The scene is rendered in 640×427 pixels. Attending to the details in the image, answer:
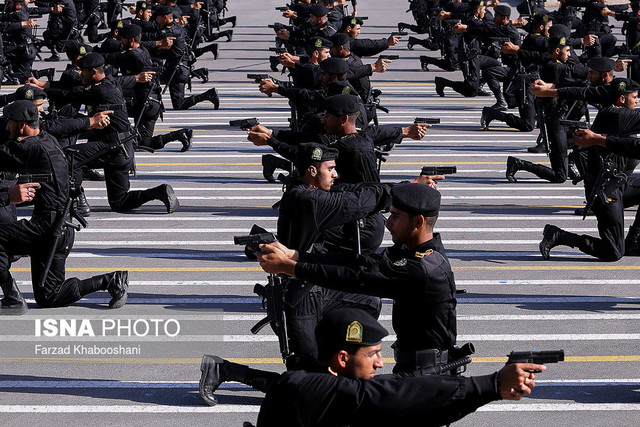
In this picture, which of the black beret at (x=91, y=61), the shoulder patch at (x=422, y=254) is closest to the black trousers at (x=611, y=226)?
the shoulder patch at (x=422, y=254)

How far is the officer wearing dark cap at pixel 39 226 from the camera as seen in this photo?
10742mm

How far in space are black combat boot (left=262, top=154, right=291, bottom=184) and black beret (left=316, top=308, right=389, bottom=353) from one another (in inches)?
423

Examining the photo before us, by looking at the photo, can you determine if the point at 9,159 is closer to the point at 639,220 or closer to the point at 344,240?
the point at 344,240

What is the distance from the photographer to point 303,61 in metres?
19.1

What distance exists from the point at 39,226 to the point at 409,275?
16.7 ft

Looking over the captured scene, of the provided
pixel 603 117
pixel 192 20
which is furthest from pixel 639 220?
pixel 192 20

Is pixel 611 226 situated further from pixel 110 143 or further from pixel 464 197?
pixel 110 143

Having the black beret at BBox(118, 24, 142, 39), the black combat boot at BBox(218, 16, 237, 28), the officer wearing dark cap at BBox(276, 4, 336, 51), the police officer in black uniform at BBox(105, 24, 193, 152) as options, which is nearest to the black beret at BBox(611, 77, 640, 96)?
the police officer in black uniform at BBox(105, 24, 193, 152)

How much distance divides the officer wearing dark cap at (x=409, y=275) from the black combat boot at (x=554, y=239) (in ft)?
19.8

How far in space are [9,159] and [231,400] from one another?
3614 millimetres

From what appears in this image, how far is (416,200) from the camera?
7.11 m

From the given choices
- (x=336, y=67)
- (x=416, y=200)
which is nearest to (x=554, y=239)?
(x=336, y=67)

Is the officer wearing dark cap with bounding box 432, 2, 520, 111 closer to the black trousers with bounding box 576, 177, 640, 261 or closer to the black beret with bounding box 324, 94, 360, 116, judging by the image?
the black trousers with bounding box 576, 177, 640, 261

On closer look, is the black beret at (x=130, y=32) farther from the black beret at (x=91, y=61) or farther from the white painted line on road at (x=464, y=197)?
the black beret at (x=91, y=61)
